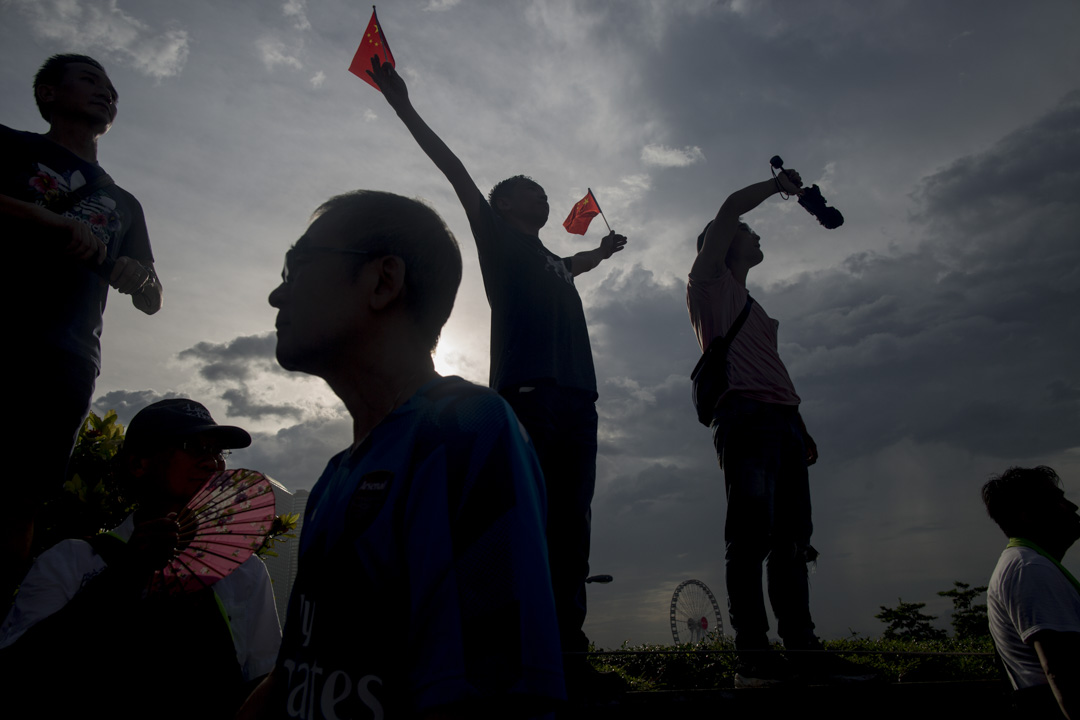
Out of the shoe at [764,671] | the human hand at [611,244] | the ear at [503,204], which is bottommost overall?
the shoe at [764,671]

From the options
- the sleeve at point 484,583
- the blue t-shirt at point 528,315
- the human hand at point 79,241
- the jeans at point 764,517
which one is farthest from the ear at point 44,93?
the jeans at point 764,517

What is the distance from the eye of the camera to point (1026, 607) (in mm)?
3018

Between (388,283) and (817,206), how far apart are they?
401cm

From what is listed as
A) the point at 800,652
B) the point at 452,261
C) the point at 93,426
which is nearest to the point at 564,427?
the point at 800,652

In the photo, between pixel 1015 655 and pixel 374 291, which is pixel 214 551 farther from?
pixel 1015 655

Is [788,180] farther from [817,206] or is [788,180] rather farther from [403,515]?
[403,515]

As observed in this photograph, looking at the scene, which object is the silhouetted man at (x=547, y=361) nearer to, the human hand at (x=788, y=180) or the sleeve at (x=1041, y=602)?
the human hand at (x=788, y=180)

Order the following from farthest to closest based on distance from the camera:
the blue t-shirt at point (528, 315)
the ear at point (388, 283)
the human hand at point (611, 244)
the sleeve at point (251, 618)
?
the human hand at point (611, 244)
the blue t-shirt at point (528, 315)
the sleeve at point (251, 618)
the ear at point (388, 283)

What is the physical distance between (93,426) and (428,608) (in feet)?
18.4

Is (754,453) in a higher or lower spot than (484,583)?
→ higher

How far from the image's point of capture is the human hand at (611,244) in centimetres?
566

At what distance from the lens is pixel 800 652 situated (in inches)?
145

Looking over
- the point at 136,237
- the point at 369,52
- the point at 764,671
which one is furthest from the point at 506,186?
the point at 764,671

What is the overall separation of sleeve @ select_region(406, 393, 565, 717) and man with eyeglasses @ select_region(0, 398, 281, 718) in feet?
4.88
